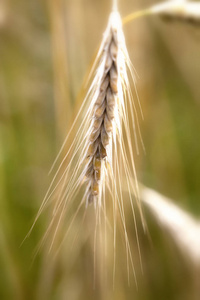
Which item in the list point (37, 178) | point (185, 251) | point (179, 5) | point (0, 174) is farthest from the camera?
point (37, 178)

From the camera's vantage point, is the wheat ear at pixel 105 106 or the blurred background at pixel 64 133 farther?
the blurred background at pixel 64 133

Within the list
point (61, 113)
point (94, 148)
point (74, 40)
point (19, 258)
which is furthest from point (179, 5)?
point (19, 258)

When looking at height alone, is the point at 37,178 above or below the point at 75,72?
below

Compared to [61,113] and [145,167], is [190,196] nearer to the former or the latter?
[145,167]

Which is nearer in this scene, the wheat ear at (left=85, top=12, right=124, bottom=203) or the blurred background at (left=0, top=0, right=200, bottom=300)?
the wheat ear at (left=85, top=12, right=124, bottom=203)

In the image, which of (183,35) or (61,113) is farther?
(183,35)

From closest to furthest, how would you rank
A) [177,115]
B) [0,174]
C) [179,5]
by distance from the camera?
[179,5] < [0,174] < [177,115]

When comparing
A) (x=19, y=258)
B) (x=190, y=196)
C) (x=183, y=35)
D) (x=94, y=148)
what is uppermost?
(x=183, y=35)

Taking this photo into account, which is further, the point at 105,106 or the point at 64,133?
the point at 64,133
